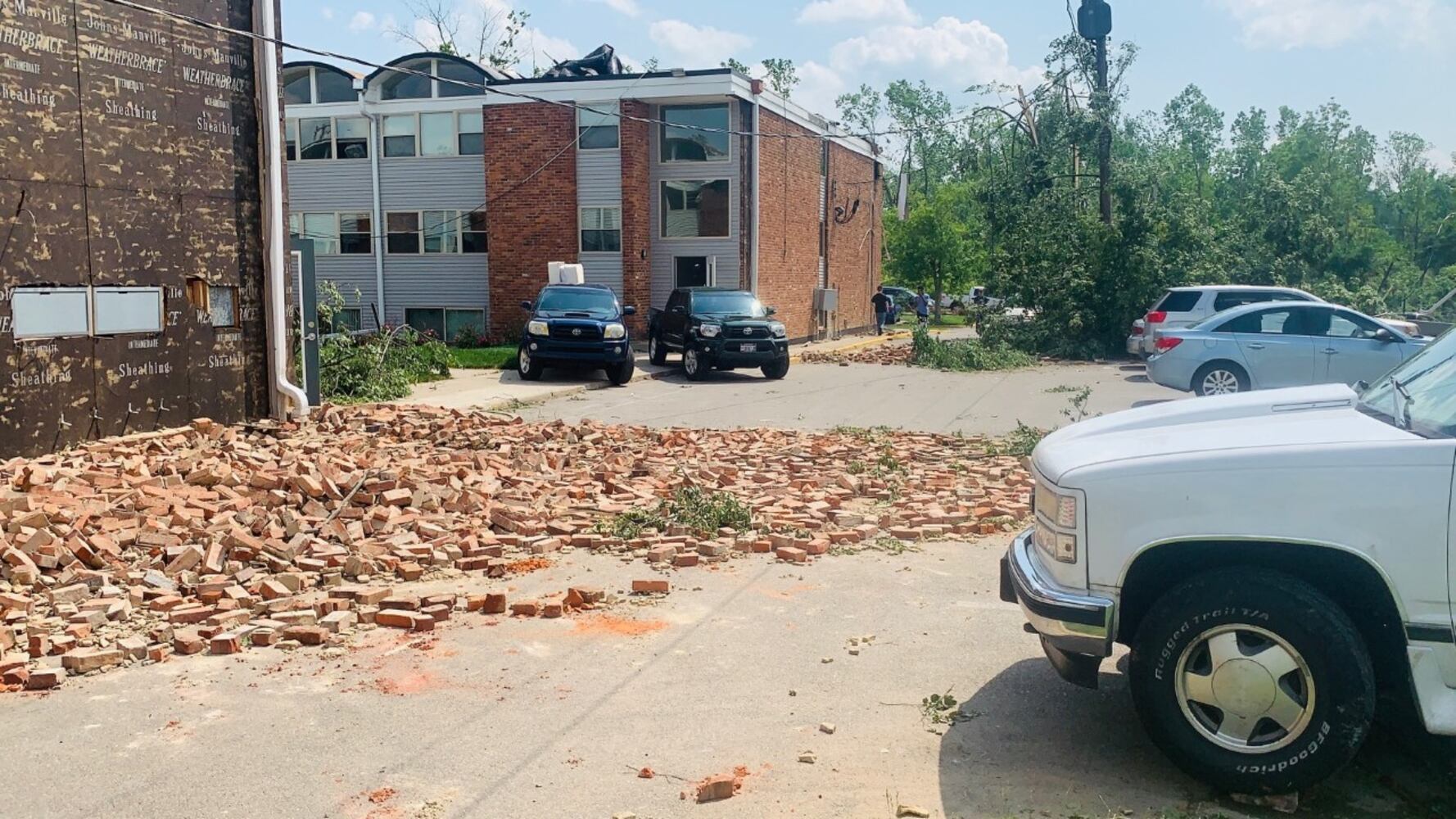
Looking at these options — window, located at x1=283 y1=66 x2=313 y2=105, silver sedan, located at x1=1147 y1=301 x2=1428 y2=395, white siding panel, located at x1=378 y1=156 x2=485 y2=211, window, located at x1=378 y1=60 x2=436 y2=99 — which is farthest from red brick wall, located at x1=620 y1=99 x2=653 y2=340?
silver sedan, located at x1=1147 y1=301 x2=1428 y2=395

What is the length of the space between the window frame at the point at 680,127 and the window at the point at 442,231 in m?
6.36

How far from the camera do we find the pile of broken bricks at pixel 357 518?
22.2ft

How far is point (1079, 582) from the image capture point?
14.7 feet

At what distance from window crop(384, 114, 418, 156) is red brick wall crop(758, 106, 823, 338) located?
34.3 feet

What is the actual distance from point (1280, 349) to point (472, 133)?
2375 cm

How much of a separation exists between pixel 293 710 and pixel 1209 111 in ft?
352

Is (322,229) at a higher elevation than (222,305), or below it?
higher

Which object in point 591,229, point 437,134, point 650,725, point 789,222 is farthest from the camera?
point 789,222

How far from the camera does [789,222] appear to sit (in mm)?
35594

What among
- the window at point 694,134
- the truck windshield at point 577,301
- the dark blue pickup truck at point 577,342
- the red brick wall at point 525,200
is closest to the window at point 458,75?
the red brick wall at point 525,200

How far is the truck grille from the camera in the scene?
22781 millimetres

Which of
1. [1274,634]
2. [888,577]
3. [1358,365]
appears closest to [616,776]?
[1274,634]

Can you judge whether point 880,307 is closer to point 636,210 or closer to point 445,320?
point 636,210

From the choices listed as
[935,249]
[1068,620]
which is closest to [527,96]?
[1068,620]
